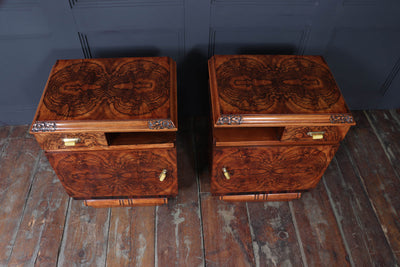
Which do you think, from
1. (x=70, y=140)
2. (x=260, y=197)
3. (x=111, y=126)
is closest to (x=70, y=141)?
(x=70, y=140)

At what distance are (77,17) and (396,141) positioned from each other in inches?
61.7

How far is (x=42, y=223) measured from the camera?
122 centimetres

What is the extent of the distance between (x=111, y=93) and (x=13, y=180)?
710 millimetres

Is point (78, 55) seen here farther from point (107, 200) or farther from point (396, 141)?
point (396, 141)

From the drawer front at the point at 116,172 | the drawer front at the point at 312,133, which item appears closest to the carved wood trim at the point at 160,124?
the drawer front at the point at 116,172

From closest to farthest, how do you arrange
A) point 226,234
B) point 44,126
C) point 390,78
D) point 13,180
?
point 44,126 < point 226,234 < point 13,180 < point 390,78

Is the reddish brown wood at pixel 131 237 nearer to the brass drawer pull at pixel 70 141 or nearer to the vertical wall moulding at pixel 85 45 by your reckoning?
the brass drawer pull at pixel 70 141

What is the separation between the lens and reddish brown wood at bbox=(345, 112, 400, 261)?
1229mm

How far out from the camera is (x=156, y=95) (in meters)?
1.01

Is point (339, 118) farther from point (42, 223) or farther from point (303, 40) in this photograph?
point (42, 223)

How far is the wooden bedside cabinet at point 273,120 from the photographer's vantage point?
0.97 m

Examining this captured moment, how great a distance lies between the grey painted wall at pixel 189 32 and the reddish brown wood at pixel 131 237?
0.62 metres

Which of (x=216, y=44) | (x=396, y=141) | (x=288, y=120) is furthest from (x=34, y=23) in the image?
(x=396, y=141)

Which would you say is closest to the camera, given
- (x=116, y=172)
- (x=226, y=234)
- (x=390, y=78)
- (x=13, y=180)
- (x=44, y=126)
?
(x=44, y=126)
